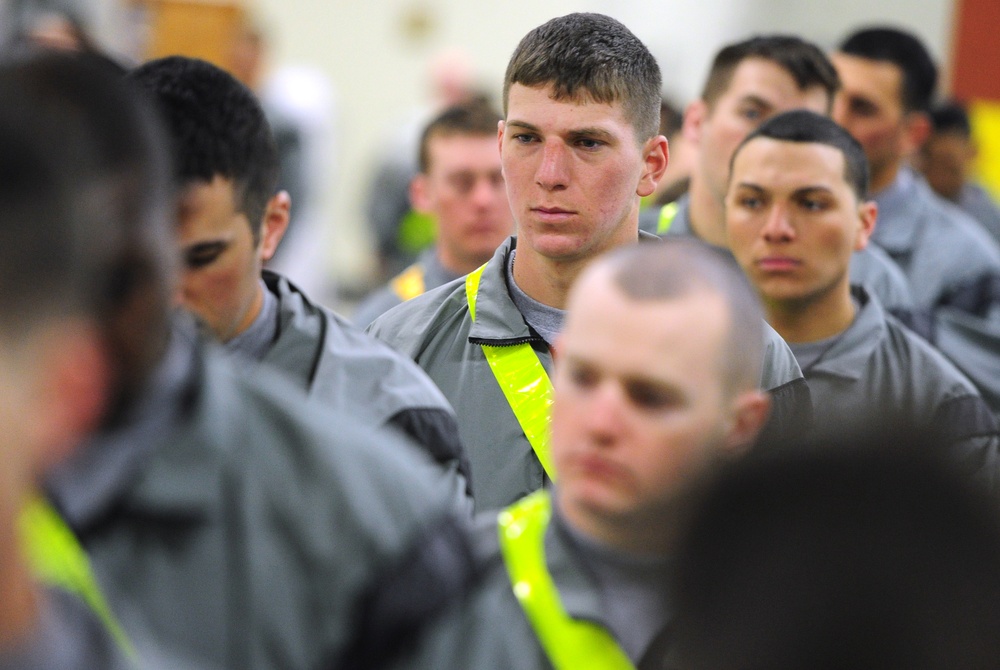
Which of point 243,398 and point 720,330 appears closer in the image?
point 243,398

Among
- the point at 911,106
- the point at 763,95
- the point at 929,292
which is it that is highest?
the point at 763,95

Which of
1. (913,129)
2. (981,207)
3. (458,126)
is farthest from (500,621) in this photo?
(981,207)

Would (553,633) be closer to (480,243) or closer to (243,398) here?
(243,398)

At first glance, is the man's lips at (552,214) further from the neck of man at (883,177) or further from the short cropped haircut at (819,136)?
the neck of man at (883,177)

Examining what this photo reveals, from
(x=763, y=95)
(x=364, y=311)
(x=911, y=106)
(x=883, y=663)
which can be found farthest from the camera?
(x=911, y=106)

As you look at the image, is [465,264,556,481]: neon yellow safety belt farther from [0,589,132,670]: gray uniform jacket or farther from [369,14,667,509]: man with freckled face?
[0,589,132,670]: gray uniform jacket

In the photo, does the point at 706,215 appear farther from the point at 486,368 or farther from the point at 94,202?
the point at 94,202

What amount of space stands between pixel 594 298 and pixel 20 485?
894 millimetres

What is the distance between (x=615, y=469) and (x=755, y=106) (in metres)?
2.61

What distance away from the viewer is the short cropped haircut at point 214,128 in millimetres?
2385

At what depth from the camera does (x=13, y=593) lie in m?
1.12

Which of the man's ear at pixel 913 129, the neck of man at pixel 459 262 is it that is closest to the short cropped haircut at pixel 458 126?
the neck of man at pixel 459 262

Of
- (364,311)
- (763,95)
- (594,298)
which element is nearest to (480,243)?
(364,311)

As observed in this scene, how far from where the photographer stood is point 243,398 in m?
1.73
